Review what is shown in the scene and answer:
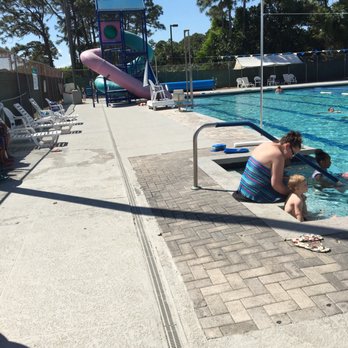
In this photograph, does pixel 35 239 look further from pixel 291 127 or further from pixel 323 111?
pixel 323 111

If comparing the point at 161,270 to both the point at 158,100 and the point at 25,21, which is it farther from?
the point at 25,21

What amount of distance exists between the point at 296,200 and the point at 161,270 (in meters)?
1.87

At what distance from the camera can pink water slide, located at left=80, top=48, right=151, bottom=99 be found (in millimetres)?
21234

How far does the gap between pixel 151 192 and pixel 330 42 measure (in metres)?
39.8

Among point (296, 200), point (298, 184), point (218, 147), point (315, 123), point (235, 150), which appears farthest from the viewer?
point (315, 123)

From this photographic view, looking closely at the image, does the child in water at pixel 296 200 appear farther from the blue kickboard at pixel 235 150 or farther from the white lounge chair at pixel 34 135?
the white lounge chair at pixel 34 135

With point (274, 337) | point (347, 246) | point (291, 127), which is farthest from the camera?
point (291, 127)

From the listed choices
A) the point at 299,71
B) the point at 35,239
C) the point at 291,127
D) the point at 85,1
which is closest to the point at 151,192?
the point at 35,239

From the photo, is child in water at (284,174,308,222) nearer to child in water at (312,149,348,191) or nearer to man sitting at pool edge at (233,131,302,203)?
man sitting at pool edge at (233,131,302,203)

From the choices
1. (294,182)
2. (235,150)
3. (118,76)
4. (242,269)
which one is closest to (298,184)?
(294,182)

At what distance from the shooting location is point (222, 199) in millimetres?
4668

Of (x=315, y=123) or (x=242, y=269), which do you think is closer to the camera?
(x=242, y=269)

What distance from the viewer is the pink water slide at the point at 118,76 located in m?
21.2

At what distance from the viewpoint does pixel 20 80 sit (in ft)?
47.7
